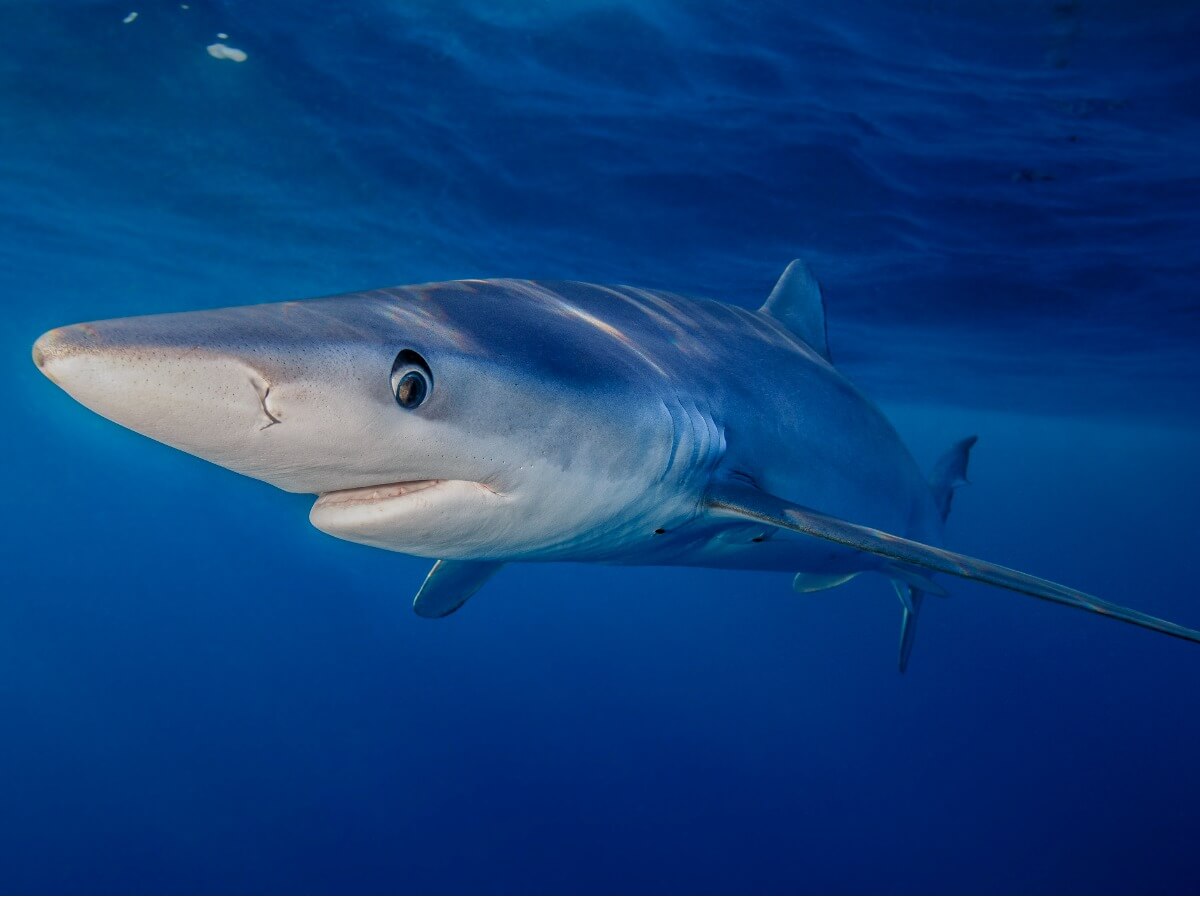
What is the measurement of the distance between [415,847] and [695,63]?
1895 centimetres

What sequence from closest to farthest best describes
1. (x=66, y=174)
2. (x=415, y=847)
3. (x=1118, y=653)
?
(x=66, y=174) < (x=415, y=847) < (x=1118, y=653)

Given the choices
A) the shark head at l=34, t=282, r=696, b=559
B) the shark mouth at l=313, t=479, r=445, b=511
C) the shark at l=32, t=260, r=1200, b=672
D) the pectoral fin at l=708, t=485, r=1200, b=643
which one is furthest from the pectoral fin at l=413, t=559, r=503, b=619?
the shark mouth at l=313, t=479, r=445, b=511

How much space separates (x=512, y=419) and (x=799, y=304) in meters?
3.38

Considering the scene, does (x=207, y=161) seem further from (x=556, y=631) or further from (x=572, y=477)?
(x=556, y=631)

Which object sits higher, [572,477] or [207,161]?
[207,161]

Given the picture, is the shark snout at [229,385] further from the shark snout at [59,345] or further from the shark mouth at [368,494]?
the shark mouth at [368,494]

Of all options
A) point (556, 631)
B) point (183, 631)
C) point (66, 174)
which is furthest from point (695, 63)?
point (183, 631)

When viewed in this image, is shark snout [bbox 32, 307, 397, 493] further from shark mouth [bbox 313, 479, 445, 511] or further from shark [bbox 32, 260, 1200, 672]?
shark mouth [bbox 313, 479, 445, 511]

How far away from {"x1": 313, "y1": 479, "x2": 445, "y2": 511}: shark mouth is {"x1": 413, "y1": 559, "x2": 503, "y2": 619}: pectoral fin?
209 cm

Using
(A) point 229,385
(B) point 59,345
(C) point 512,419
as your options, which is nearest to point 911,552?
(C) point 512,419

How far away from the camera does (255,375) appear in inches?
60.2

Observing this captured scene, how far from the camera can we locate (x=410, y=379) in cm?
182

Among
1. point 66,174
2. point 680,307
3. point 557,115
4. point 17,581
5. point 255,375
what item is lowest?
point 17,581

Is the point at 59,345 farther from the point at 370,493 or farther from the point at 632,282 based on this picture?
the point at 632,282
